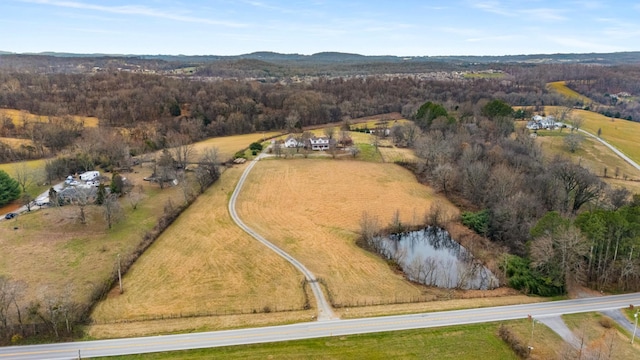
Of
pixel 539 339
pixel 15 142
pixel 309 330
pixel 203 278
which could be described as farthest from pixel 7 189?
pixel 539 339

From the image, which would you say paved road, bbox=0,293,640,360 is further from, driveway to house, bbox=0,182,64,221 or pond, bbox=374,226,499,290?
driveway to house, bbox=0,182,64,221

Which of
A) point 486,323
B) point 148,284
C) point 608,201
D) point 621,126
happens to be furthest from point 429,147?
point 621,126

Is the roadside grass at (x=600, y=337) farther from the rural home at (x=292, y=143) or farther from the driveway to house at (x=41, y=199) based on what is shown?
the rural home at (x=292, y=143)

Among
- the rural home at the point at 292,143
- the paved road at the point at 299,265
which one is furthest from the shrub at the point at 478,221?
the rural home at the point at 292,143

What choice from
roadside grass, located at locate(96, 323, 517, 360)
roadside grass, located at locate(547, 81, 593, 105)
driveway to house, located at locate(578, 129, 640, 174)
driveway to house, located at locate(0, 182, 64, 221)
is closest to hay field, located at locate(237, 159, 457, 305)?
roadside grass, located at locate(96, 323, 517, 360)

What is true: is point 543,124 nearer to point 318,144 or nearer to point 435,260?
point 318,144
